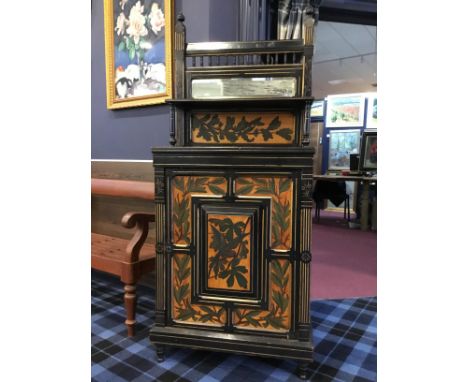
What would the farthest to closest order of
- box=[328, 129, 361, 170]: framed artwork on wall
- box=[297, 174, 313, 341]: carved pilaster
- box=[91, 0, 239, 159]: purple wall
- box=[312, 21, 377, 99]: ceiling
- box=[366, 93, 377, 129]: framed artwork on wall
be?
1. box=[328, 129, 361, 170]: framed artwork on wall
2. box=[366, 93, 377, 129]: framed artwork on wall
3. box=[312, 21, 377, 99]: ceiling
4. box=[91, 0, 239, 159]: purple wall
5. box=[297, 174, 313, 341]: carved pilaster

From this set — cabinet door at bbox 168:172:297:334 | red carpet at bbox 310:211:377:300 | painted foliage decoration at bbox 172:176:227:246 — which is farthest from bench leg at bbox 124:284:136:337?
red carpet at bbox 310:211:377:300

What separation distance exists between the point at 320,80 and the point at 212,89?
6.74 meters

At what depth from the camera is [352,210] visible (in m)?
6.31

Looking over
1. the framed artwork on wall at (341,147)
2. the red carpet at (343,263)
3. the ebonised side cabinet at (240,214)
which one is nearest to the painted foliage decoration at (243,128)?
the ebonised side cabinet at (240,214)

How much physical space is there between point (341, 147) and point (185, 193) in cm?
575

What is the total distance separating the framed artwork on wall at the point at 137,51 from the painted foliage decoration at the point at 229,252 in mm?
1248

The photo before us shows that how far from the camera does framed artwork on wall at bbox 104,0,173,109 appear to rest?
2266 mm

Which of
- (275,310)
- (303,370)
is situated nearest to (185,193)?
(275,310)

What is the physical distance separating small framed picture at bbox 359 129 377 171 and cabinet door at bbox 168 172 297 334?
3707 millimetres

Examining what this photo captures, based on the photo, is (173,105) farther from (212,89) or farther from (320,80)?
(320,80)

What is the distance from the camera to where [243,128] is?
1.54 m

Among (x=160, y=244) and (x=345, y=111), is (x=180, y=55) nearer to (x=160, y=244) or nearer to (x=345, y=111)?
(x=160, y=244)

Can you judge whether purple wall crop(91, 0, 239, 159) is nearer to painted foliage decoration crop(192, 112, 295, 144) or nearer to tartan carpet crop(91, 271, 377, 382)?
painted foliage decoration crop(192, 112, 295, 144)
